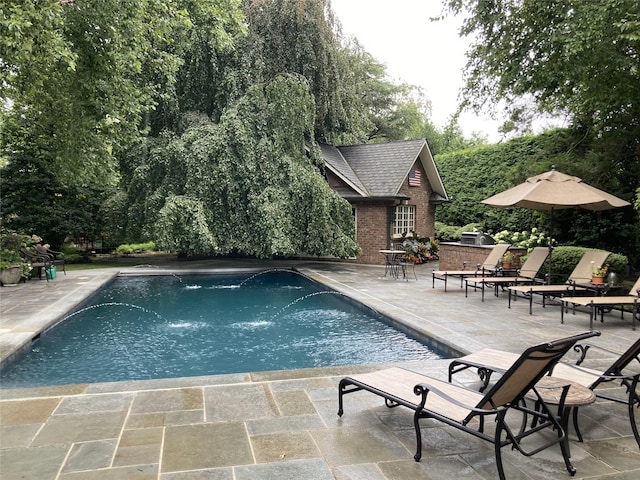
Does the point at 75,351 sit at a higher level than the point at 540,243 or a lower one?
lower

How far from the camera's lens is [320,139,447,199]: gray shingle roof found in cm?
1734

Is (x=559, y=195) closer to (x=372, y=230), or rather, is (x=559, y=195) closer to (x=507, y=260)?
(x=507, y=260)

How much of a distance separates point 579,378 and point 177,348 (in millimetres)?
5286

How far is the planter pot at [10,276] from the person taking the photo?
36.8 ft

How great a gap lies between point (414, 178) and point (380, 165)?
1.41 m

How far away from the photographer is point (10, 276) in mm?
11336

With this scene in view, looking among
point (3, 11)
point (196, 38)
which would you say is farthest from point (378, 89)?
point (3, 11)

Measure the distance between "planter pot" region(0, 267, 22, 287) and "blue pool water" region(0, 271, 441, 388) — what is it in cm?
198

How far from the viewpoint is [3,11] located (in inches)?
255

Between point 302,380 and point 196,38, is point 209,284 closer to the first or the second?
point 196,38

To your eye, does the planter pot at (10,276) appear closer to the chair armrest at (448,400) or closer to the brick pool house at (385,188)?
the brick pool house at (385,188)

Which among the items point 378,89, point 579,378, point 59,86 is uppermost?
point 378,89

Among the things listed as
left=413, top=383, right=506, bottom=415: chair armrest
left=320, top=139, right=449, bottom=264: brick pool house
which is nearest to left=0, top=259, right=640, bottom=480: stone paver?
left=413, top=383, right=506, bottom=415: chair armrest

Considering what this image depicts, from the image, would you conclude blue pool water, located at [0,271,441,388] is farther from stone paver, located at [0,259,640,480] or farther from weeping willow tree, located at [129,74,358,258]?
weeping willow tree, located at [129,74,358,258]
